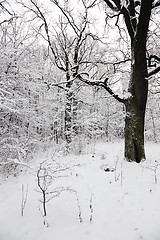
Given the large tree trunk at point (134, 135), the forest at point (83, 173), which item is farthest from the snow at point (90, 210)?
the large tree trunk at point (134, 135)

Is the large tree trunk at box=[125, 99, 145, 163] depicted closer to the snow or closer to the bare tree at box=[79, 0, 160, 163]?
the bare tree at box=[79, 0, 160, 163]

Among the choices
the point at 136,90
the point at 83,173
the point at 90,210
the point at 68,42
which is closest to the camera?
the point at 90,210

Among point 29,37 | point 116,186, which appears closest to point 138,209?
point 116,186

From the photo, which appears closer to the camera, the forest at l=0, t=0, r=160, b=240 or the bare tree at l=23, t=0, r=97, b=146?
the forest at l=0, t=0, r=160, b=240

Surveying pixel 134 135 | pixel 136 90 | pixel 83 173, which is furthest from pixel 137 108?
pixel 83 173

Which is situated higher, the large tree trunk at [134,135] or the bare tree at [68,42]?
the bare tree at [68,42]

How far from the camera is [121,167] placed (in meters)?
4.80

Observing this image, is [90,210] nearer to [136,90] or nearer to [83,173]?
[83,173]

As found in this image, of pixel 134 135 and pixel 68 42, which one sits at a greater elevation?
pixel 68 42

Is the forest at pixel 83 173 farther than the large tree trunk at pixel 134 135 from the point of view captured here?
No

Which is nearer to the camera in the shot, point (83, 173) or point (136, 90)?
point (83, 173)

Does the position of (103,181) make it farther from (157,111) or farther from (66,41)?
(157,111)

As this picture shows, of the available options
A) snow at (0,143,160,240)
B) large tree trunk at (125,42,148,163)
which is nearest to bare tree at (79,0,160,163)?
large tree trunk at (125,42,148,163)

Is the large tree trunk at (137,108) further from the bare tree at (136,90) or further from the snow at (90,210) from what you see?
the snow at (90,210)
